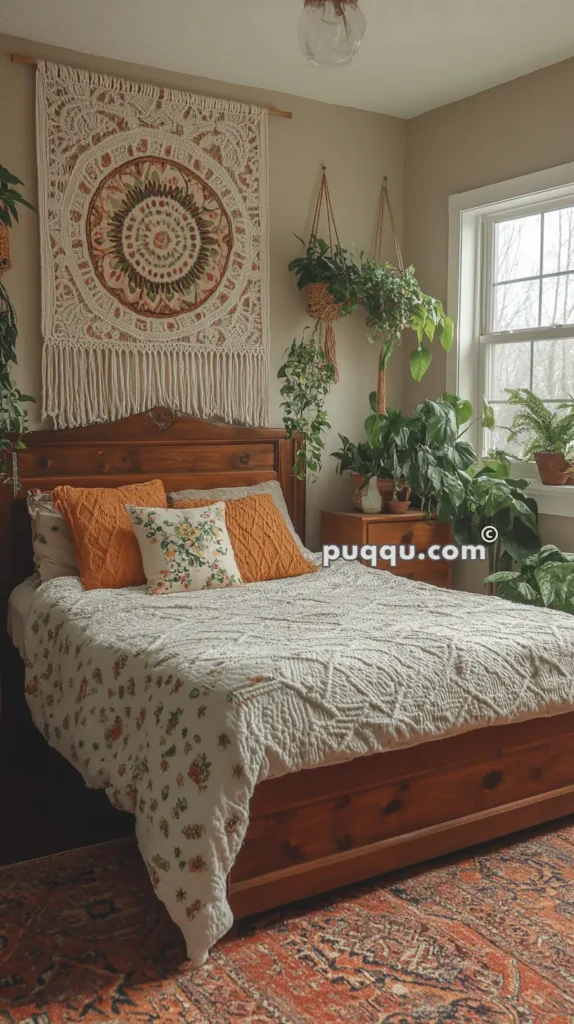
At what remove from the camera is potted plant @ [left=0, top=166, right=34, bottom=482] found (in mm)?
3504

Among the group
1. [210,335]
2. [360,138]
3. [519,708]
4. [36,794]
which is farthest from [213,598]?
[360,138]

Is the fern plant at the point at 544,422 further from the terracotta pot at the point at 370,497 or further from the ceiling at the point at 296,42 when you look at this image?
the ceiling at the point at 296,42

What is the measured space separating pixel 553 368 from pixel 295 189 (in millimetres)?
1481

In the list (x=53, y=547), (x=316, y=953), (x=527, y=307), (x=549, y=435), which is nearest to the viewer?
(x=316, y=953)

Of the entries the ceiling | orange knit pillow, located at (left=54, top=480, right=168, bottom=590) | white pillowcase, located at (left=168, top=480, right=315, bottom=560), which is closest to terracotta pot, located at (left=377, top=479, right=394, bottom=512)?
white pillowcase, located at (left=168, top=480, right=315, bottom=560)

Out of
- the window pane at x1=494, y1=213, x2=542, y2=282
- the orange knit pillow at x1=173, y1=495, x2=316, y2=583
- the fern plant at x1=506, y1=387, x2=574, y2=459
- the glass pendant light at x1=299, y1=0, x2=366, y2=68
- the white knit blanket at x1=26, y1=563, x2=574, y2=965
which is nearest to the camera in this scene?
the white knit blanket at x1=26, y1=563, x2=574, y2=965

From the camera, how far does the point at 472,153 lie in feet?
14.6

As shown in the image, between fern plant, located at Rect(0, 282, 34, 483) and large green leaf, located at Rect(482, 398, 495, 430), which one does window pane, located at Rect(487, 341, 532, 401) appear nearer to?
large green leaf, located at Rect(482, 398, 495, 430)

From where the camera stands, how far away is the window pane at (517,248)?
4.35m

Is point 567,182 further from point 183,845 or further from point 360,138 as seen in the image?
point 183,845

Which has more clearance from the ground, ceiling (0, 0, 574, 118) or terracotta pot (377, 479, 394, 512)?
ceiling (0, 0, 574, 118)

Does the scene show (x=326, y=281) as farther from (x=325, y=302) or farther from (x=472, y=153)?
(x=472, y=153)

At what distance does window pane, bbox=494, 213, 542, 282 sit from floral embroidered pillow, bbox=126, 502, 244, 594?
1.97 metres

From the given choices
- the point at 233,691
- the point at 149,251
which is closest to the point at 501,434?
the point at 149,251
